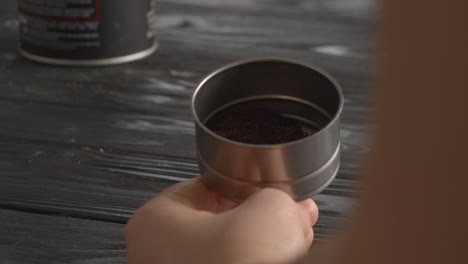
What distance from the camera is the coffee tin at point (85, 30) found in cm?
73

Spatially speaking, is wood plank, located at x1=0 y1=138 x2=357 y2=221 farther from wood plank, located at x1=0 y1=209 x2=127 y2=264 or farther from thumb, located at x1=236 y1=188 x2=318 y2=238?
thumb, located at x1=236 y1=188 x2=318 y2=238

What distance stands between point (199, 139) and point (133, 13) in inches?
16.3

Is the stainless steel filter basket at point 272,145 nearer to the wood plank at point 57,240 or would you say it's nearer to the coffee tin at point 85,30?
the wood plank at point 57,240

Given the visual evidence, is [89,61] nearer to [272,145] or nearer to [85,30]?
[85,30]

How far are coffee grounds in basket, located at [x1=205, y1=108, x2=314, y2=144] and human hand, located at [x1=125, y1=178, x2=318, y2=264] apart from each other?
0.07m

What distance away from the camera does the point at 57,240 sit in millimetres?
470

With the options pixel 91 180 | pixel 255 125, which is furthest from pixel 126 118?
pixel 255 125

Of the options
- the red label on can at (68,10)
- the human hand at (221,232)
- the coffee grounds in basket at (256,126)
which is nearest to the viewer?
the human hand at (221,232)

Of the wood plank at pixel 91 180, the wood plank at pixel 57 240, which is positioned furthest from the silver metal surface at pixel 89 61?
the wood plank at pixel 57 240

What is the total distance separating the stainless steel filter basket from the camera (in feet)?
1.16

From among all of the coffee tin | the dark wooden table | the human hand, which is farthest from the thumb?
the coffee tin

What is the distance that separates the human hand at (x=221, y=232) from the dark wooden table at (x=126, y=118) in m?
0.09

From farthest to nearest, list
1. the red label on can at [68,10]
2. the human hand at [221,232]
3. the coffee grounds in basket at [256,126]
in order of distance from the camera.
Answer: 1. the red label on can at [68,10]
2. the coffee grounds in basket at [256,126]
3. the human hand at [221,232]

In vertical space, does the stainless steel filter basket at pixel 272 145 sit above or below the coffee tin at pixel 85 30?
above
